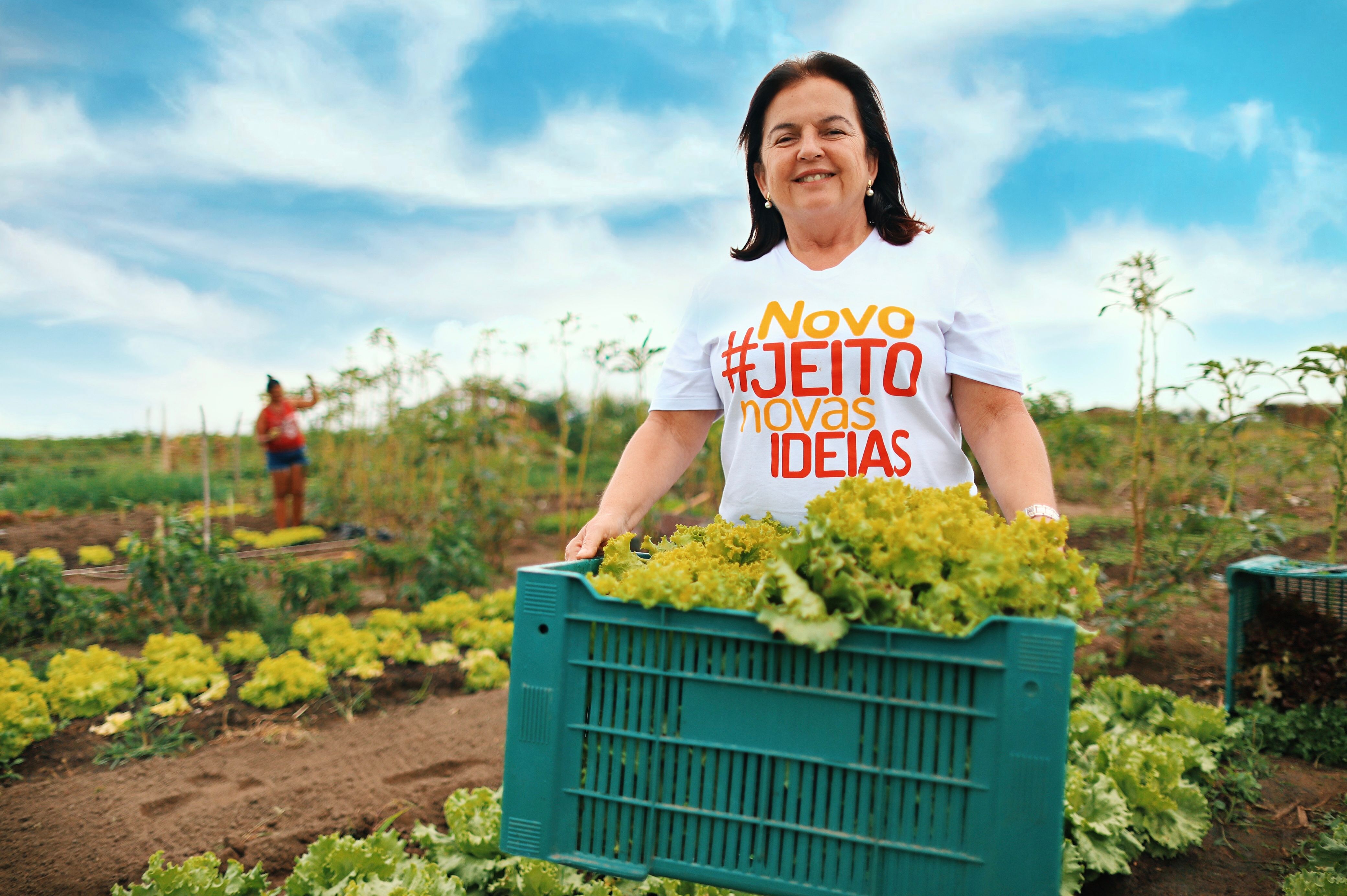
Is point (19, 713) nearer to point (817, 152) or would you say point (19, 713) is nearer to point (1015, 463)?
point (817, 152)

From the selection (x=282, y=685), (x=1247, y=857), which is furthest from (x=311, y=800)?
(x=1247, y=857)

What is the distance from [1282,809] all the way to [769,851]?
2738 mm

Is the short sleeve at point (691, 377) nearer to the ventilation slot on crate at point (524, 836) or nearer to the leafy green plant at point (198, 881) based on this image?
the ventilation slot on crate at point (524, 836)

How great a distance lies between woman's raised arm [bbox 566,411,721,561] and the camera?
6.11 ft

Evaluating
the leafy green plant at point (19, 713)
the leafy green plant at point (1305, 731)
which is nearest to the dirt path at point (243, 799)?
the leafy green plant at point (19, 713)

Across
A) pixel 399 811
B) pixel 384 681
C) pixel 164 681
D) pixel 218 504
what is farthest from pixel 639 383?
pixel 218 504

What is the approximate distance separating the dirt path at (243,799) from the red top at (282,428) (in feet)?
21.7

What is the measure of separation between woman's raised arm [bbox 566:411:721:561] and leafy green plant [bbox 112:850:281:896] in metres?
1.44

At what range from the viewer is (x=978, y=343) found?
70.9 inches

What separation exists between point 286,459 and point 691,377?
31.0 feet

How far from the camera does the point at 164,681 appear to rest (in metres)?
4.41

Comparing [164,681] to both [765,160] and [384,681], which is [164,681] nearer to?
[384,681]

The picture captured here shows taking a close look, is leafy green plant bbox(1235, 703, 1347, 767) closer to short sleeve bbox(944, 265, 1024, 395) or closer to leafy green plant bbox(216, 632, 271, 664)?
short sleeve bbox(944, 265, 1024, 395)

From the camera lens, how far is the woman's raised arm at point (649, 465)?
1862 mm
